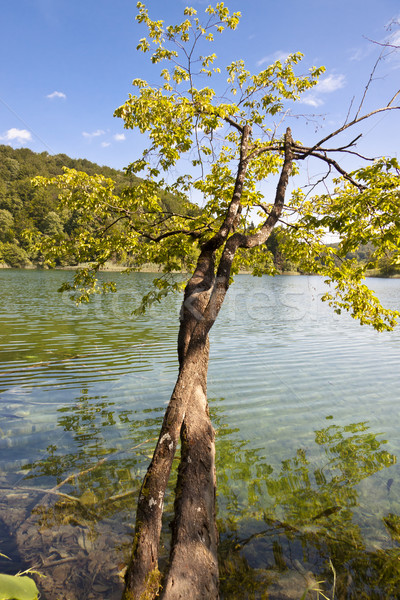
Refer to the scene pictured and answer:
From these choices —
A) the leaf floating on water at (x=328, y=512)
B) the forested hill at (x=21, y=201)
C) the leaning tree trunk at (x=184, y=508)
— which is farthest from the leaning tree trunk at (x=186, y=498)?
the forested hill at (x=21, y=201)

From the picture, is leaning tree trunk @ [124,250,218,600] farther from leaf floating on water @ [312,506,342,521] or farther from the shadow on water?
leaf floating on water @ [312,506,342,521]

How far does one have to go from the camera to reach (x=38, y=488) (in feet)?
16.9

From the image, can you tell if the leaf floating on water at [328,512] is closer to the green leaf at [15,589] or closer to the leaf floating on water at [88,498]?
the leaf floating on water at [88,498]

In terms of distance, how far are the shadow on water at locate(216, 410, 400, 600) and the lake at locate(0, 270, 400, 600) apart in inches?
0.7

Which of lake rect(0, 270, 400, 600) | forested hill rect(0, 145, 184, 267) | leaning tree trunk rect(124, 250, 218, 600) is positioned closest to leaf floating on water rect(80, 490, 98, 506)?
lake rect(0, 270, 400, 600)

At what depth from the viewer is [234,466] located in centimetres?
596

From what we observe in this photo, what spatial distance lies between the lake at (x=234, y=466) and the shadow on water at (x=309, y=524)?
0.02m

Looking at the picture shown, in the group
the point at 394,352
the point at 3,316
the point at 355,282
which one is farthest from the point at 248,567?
the point at 3,316

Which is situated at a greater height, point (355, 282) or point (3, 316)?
point (355, 282)

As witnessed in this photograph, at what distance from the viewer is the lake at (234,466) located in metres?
3.76

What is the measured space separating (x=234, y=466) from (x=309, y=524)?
5.51 ft

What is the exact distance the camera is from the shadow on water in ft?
11.7

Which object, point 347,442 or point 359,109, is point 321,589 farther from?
point 359,109

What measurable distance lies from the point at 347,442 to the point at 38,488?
5880 millimetres
